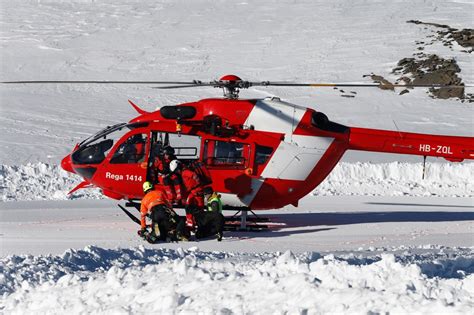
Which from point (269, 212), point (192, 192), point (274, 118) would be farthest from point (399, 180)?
point (192, 192)

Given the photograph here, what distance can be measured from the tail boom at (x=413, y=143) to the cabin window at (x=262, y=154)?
177cm

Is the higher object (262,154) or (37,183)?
(262,154)

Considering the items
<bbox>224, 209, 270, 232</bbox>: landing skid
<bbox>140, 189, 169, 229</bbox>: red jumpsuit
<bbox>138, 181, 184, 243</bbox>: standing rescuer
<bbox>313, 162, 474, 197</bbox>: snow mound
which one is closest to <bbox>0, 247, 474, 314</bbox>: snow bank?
<bbox>138, 181, 184, 243</bbox>: standing rescuer

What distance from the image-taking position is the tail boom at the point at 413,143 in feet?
54.3

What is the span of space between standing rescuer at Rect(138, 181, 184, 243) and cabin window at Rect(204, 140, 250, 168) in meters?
1.38

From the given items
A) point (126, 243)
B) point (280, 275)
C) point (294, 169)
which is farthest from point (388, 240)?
point (280, 275)

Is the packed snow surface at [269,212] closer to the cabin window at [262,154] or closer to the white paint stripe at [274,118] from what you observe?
the cabin window at [262,154]

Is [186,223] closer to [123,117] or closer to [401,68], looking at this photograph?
[123,117]

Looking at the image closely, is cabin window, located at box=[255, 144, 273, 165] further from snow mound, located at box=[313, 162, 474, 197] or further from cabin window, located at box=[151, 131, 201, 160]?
snow mound, located at box=[313, 162, 474, 197]

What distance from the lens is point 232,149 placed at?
15.8 meters

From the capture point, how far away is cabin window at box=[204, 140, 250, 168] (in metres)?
15.7

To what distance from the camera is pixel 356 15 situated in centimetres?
6038

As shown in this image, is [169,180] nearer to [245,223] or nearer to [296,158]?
[245,223]

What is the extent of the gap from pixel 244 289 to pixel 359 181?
675 inches
